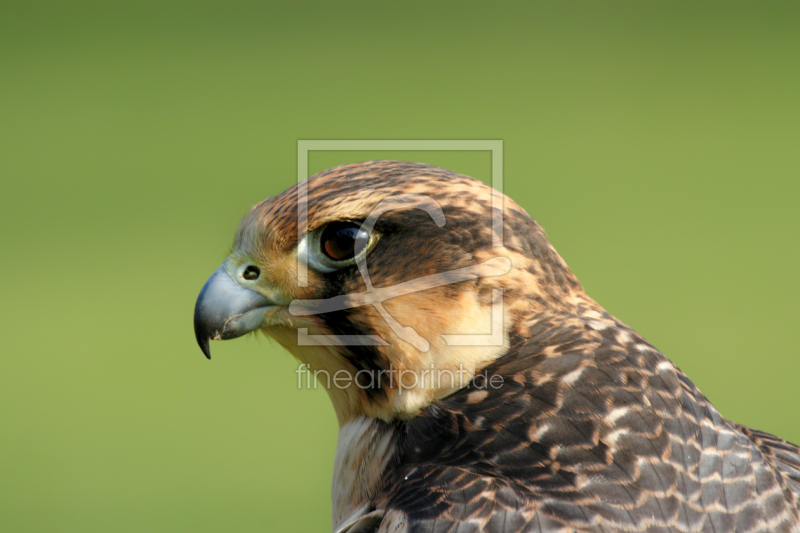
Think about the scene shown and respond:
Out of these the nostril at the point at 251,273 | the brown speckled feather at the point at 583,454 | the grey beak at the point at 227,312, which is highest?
the nostril at the point at 251,273

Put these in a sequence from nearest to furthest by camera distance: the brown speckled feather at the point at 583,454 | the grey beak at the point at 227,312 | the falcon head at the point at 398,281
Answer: the brown speckled feather at the point at 583,454
the falcon head at the point at 398,281
the grey beak at the point at 227,312

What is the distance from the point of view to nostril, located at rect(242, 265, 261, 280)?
185cm

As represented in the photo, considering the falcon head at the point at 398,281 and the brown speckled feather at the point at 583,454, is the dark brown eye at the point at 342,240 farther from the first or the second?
the brown speckled feather at the point at 583,454

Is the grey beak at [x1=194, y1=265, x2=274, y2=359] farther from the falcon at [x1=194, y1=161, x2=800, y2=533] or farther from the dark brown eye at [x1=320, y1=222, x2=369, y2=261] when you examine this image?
the dark brown eye at [x1=320, y1=222, x2=369, y2=261]

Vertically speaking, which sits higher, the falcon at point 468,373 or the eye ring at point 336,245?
the eye ring at point 336,245

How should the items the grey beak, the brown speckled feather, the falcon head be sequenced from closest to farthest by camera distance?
the brown speckled feather
the falcon head
the grey beak

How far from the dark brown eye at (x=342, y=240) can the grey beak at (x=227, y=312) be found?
0.70 ft

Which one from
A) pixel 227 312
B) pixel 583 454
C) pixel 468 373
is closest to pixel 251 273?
Result: pixel 227 312

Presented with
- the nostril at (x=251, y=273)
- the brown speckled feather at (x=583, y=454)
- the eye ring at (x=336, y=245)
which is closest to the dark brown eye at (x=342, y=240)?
the eye ring at (x=336, y=245)

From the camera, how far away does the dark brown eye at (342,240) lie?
171 cm

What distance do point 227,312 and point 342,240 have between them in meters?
0.34

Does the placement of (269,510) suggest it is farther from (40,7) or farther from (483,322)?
(40,7)

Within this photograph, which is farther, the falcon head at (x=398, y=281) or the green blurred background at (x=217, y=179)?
the green blurred background at (x=217, y=179)

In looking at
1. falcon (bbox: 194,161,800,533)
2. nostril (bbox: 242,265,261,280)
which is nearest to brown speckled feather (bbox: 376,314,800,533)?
falcon (bbox: 194,161,800,533)
